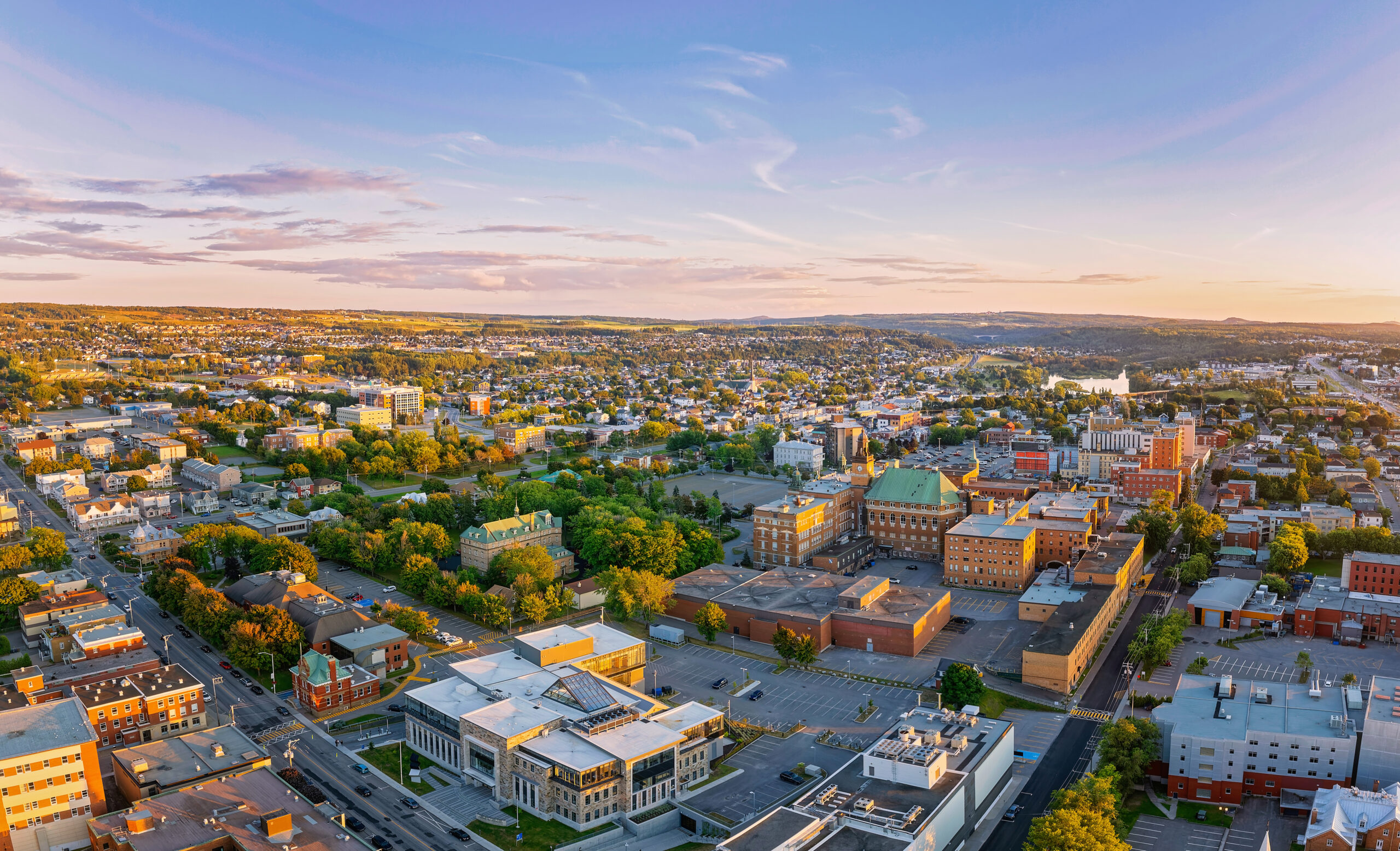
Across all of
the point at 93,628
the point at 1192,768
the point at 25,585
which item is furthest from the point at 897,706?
the point at 25,585

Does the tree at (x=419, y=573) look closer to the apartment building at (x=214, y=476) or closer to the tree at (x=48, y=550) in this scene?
the tree at (x=48, y=550)

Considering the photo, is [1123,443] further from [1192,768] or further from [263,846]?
[263,846]

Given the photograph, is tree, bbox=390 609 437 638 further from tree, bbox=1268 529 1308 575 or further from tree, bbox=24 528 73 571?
tree, bbox=1268 529 1308 575

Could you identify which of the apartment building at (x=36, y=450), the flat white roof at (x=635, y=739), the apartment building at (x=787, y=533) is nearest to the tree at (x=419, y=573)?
the apartment building at (x=787, y=533)

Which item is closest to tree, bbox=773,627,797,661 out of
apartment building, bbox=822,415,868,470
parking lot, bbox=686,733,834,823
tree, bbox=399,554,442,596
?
parking lot, bbox=686,733,834,823

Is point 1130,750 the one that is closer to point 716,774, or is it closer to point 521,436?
point 716,774

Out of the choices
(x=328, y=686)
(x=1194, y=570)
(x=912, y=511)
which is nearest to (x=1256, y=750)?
(x=1194, y=570)
